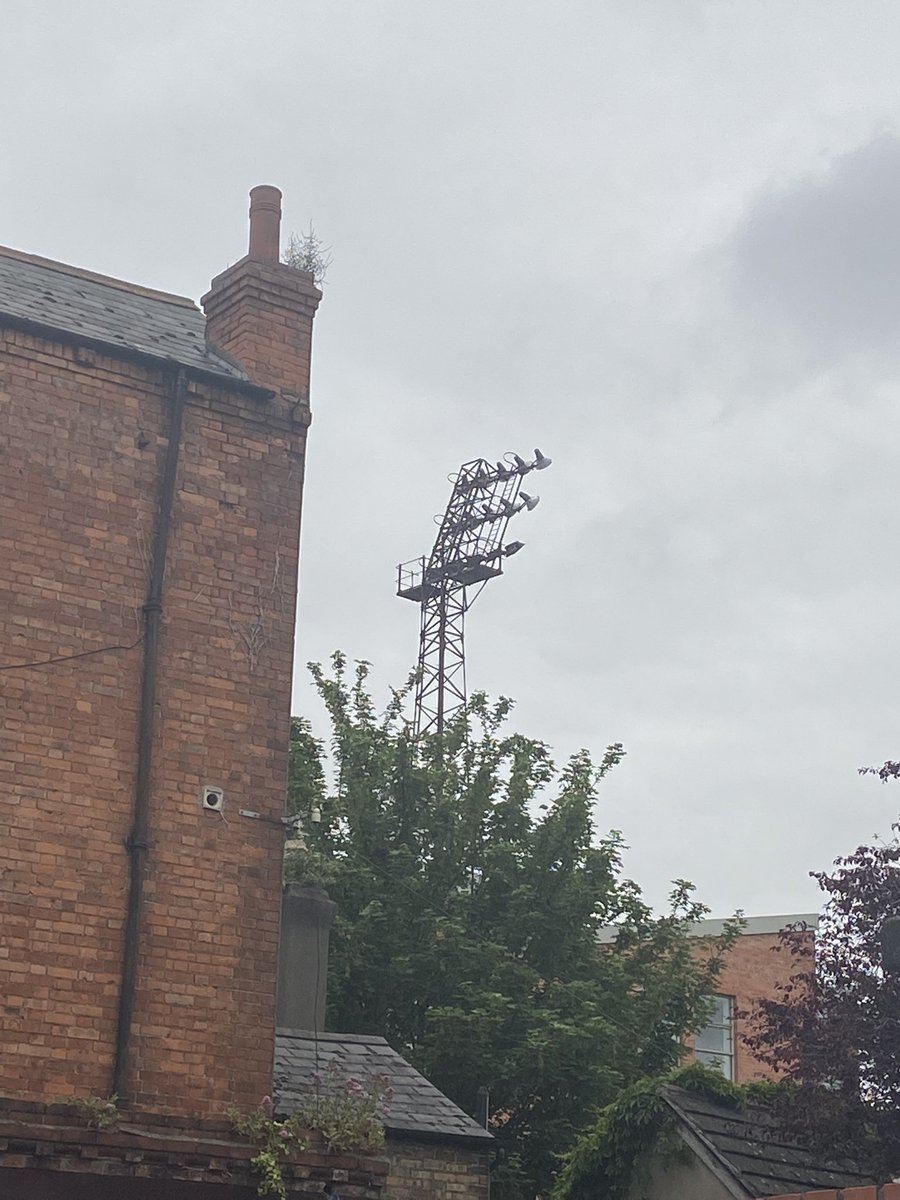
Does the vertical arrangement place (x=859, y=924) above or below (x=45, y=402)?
below

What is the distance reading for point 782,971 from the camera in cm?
3891

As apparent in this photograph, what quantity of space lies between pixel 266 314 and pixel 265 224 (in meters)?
1.13

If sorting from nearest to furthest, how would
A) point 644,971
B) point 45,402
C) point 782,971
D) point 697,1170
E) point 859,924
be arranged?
point 45,402
point 697,1170
point 859,924
point 644,971
point 782,971

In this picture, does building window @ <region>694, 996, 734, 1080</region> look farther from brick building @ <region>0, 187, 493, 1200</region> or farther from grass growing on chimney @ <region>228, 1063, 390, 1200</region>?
grass growing on chimney @ <region>228, 1063, 390, 1200</region>

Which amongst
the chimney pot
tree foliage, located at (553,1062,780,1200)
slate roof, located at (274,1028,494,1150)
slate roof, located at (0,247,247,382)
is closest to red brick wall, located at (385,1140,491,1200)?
slate roof, located at (274,1028,494,1150)

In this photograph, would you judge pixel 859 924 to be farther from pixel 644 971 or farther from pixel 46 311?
pixel 644 971

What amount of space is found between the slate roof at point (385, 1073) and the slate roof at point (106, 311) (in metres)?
6.48

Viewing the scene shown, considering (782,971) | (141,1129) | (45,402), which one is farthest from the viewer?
(782,971)

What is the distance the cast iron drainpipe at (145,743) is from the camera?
41.2ft

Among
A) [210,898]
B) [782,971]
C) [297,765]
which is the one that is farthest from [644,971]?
[210,898]

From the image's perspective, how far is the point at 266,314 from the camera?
15.4 m

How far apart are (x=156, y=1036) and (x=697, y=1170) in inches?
221

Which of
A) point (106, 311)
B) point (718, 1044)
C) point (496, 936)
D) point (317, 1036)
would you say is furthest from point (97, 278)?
point (718, 1044)

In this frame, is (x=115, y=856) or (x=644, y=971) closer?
(x=115, y=856)
